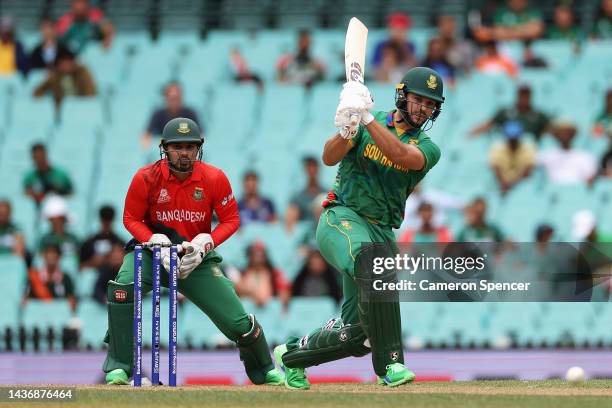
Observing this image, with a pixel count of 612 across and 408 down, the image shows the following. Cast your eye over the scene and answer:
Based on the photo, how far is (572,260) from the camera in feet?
31.8

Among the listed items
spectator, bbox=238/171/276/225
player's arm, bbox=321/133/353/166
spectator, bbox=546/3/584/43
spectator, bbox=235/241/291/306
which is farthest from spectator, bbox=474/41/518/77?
player's arm, bbox=321/133/353/166

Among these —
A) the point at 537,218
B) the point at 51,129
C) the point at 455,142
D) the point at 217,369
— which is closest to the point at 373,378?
the point at 217,369

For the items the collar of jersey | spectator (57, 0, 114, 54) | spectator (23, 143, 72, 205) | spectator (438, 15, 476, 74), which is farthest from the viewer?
spectator (57, 0, 114, 54)

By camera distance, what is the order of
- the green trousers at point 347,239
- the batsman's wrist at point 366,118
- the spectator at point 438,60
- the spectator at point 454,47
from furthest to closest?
the spectator at point 454,47 < the spectator at point 438,60 < the green trousers at point 347,239 < the batsman's wrist at point 366,118

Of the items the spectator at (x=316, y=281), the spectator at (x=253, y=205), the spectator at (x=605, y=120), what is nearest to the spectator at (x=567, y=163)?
the spectator at (x=605, y=120)

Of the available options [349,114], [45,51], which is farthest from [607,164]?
[349,114]

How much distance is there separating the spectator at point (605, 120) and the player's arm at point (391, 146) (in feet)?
26.9

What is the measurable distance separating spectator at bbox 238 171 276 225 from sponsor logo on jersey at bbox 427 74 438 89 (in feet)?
21.3

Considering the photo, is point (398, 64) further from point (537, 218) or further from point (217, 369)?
point (217, 369)

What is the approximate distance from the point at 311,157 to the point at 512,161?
2178mm

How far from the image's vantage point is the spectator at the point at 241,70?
1769 centimetres

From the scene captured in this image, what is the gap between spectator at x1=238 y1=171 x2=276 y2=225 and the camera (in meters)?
15.0

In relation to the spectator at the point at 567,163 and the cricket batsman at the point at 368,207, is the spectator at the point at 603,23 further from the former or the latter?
the cricket batsman at the point at 368,207

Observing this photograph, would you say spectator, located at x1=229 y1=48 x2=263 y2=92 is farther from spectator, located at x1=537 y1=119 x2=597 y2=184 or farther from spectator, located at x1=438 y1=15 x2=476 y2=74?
spectator, located at x1=537 y1=119 x2=597 y2=184
